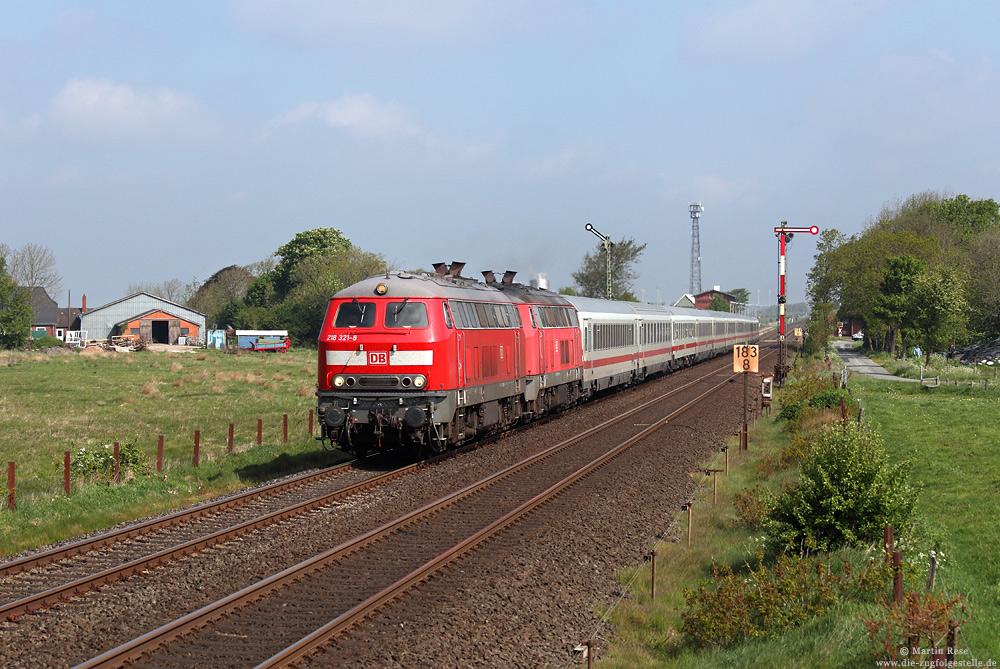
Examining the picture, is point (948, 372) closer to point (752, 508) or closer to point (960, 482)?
point (960, 482)

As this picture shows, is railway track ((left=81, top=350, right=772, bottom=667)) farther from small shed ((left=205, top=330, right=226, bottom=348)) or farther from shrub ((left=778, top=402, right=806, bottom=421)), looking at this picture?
small shed ((left=205, top=330, right=226, bottom=348))

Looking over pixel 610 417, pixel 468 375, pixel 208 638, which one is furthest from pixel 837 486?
pixel 610 417

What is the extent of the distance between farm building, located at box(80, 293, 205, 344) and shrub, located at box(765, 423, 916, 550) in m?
94.2

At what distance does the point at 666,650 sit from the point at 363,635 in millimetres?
3123

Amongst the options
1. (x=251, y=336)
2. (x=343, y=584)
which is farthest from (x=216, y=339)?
(x=343, y=584)

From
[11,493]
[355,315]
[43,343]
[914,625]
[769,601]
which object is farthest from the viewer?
[43,343]

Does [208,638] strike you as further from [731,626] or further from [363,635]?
[731,626]

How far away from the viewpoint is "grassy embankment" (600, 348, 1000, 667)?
789cm

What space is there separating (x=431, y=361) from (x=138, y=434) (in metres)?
11.9

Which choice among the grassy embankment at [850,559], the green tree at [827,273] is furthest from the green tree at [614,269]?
the grassy embankment at [850,559]

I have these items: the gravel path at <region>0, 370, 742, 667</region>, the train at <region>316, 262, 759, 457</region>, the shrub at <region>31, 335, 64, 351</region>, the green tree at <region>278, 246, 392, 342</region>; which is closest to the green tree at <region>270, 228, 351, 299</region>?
the green tree at <region>278, 246, 392, 342</region>

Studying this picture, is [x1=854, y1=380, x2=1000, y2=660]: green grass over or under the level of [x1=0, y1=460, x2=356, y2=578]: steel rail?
over

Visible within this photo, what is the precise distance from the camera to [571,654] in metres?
8.53

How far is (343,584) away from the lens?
10406 millimetres
